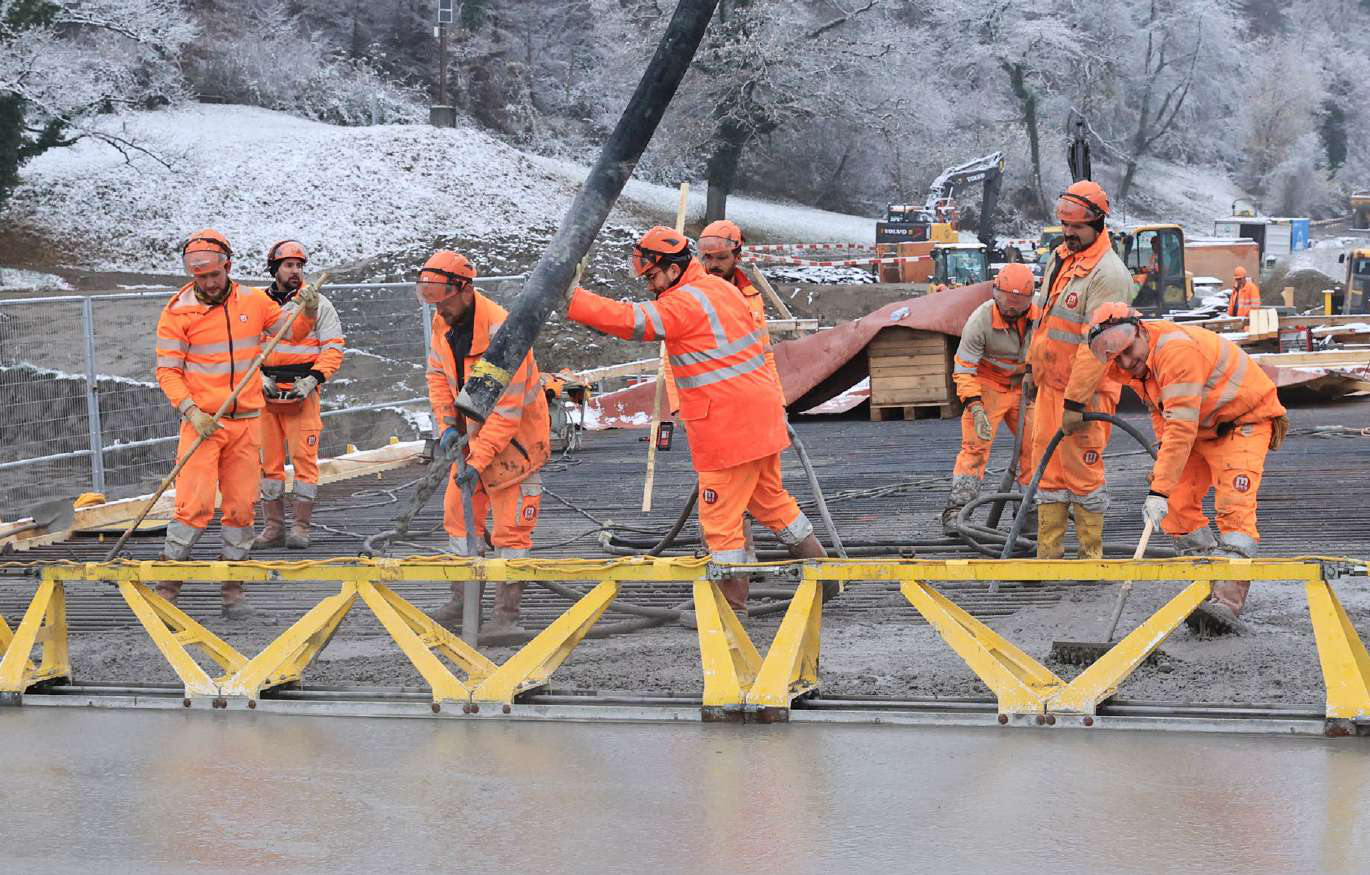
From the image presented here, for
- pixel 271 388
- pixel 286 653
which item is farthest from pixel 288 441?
pixel 286 653

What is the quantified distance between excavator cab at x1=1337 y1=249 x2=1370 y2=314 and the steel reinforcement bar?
26.9 metres

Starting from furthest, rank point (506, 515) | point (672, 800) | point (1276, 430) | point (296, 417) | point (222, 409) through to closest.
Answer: point (296, 417)
point (222, 409)
point (506, 515)
point (1276, 430)
point (672, 800)

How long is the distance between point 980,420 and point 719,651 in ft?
11.1

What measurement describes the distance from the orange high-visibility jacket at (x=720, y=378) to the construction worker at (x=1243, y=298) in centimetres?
2031

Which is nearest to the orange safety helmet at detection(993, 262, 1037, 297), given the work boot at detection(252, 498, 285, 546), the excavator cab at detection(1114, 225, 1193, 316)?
the work boot at detection(252, 498, 285, 546)

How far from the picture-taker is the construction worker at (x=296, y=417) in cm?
912

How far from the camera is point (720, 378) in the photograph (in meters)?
6.19

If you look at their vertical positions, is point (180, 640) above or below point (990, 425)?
below

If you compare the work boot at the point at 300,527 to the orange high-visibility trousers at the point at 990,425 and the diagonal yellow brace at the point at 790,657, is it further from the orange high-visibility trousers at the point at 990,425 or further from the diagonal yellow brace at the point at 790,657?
the diagonal yellow brace at the point at 790,657

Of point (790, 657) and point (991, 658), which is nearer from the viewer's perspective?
point (991, 658)

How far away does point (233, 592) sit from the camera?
758cm

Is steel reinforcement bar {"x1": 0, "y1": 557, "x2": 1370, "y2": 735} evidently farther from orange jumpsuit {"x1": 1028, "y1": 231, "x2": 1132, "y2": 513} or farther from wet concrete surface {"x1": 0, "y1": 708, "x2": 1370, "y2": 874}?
orange jumpsuit {"x1": 1028, "y1": 231, "x2": 1132, "y2": 513}

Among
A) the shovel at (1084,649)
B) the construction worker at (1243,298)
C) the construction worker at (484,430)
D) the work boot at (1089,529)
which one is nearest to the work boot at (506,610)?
the construction worker at (484,430)

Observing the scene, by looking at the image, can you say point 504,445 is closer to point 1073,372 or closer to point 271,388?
point 1073,372
